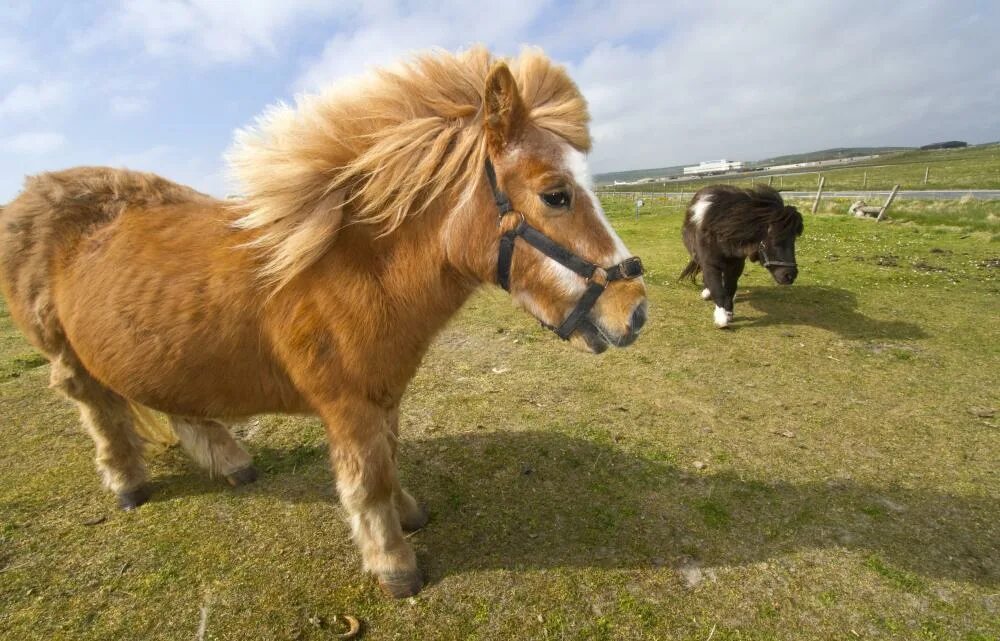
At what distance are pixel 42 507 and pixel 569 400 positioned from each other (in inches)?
176

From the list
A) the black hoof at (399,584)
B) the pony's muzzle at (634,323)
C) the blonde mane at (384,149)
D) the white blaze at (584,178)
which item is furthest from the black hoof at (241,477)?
the white blaze at (584,178)

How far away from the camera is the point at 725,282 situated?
25.4 feet

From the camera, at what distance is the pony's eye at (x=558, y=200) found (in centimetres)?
220

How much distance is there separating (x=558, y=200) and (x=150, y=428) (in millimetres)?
Answer: 3941

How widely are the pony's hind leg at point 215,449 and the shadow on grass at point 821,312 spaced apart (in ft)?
23.1

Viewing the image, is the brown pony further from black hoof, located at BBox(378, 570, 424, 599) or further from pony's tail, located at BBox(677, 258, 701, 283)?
pony's tail, located at BBox(677, 258, 701, 283)

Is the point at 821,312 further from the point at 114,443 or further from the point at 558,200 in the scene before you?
the point at 114,443

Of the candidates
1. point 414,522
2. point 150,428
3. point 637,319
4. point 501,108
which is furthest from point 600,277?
point 150,428

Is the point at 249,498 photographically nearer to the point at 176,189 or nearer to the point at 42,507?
the point at 42,507

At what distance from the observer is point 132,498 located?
3.54 meters

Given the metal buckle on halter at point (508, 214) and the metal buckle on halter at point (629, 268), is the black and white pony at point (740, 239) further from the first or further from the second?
the metal buckle on halter at point (508, 214)

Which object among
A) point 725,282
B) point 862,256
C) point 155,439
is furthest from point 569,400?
point 862,256

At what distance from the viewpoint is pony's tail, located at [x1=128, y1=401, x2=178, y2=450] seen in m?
3.76

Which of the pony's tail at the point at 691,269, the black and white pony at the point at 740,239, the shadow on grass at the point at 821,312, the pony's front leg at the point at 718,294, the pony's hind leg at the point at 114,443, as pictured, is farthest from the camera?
the pony's tail at the point at 691,269
